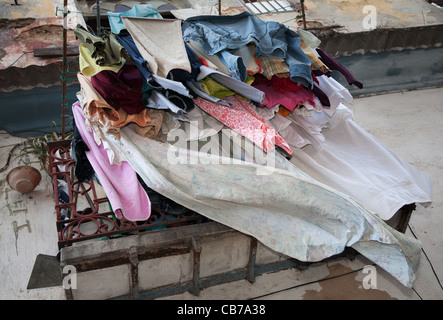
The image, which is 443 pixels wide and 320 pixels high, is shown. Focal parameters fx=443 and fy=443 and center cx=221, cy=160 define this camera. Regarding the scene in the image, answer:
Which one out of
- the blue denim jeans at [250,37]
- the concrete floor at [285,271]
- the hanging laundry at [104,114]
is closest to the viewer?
the hanging laundry at [104,114]

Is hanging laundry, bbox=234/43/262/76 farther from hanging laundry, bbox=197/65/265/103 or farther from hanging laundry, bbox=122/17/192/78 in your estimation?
hanging laundry, bbox=122/17/192/78

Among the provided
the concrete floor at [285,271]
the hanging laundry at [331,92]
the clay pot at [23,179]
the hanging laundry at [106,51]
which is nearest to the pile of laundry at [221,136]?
the hanging laundry at [106,51]

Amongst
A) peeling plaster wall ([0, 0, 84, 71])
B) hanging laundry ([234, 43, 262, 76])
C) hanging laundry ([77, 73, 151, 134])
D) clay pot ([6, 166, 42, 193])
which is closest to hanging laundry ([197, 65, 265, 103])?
hanging laundry ([234, 43, 262, 76])

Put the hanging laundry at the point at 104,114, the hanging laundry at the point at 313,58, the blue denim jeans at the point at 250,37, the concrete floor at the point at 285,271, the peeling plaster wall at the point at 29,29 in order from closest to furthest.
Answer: the hanging laundry at the point at 104,114 < the blue denim jeans at the point at 250,37 < the hanging laundry at the point at 313,58 < the concrete floor at the point at 285,271 < the peeling plaster wall at the point at 29,29

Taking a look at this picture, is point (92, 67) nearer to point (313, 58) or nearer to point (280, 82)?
point (280, 82)

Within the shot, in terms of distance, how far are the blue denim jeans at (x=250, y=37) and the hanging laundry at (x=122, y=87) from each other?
42 cm

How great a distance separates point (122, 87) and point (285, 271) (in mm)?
1652

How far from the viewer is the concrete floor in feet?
9.61

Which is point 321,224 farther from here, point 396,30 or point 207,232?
point 396,30

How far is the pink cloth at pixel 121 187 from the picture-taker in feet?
8.45

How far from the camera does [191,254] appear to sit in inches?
103

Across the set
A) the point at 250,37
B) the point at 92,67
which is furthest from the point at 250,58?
the point at 92,67

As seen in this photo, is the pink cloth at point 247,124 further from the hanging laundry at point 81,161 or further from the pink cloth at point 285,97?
the hanging laundry at point 81,161
